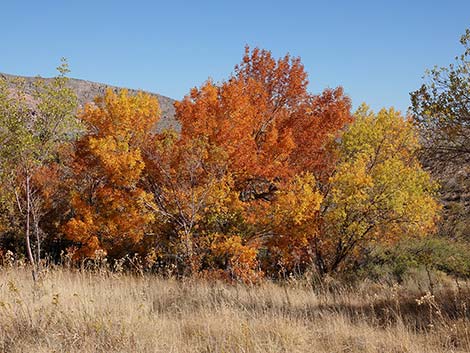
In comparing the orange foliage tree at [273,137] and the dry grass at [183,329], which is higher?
the orange foliage tree at [273,137]

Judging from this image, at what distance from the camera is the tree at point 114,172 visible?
15.6 m

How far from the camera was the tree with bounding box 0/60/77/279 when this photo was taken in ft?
34.2

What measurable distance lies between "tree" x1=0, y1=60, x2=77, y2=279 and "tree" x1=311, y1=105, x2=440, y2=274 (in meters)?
8.12

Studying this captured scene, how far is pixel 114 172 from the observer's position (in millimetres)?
15766

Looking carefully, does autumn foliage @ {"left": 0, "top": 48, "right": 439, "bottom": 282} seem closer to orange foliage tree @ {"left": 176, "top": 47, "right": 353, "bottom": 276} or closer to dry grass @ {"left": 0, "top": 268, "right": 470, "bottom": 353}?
orange foliage tree @ {"left": 176, "top": 47, "right": 353, "bottom": 276}

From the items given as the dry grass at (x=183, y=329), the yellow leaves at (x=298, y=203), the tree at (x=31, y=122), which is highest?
the tree at (x=31, y=122)

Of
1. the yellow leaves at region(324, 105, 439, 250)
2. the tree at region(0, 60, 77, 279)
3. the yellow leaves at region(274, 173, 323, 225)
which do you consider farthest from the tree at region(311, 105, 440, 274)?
the tree at region(0, 60, 77, 279)

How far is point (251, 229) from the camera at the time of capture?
16.8 metres

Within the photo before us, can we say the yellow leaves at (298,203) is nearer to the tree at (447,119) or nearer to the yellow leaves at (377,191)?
the yellow leaves at (377,191)

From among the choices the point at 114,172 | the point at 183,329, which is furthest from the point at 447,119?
the point at 114,172

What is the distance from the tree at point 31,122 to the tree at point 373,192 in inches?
320

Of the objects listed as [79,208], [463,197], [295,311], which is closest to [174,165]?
[79,208]

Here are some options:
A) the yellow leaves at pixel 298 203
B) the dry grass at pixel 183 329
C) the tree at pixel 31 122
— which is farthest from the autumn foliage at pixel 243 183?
the dry grass at pixel 183 329

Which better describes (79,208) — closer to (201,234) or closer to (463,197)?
(201,234)
